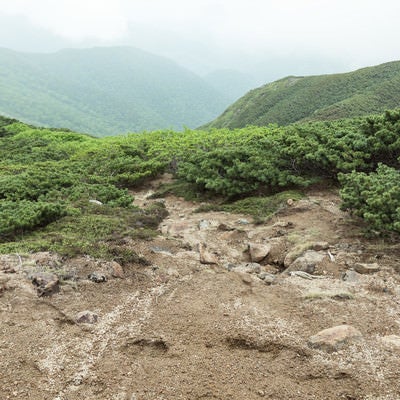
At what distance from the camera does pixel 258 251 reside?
8891mm

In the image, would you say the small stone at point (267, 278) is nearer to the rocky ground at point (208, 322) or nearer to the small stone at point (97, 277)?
the rocky ground at point (208, 322)

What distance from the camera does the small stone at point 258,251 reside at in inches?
346

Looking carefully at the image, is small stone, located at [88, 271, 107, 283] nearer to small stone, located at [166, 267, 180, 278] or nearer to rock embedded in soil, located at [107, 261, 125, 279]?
rock embedded in soil, located at [107, 261, 125, 279]

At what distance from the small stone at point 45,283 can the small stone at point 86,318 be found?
3.12 feet

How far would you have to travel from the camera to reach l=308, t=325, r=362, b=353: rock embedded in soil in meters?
5.29

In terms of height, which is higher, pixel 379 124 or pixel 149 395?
pixel 379 124

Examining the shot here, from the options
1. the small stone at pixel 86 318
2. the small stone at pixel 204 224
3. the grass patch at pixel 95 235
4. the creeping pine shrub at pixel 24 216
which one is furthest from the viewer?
the small stone at pixel 204 224

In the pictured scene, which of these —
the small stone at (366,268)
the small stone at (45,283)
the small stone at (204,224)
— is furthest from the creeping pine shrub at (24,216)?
the small stone at (366,268)

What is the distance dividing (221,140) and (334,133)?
6170mm

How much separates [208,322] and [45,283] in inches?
123

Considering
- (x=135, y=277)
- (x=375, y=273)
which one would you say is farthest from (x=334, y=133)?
(x=135, y=277)

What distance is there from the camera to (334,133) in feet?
46.0

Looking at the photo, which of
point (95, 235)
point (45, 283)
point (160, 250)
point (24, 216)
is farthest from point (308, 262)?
point (24, 216)

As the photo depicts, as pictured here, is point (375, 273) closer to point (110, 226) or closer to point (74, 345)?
point (74, 345)
